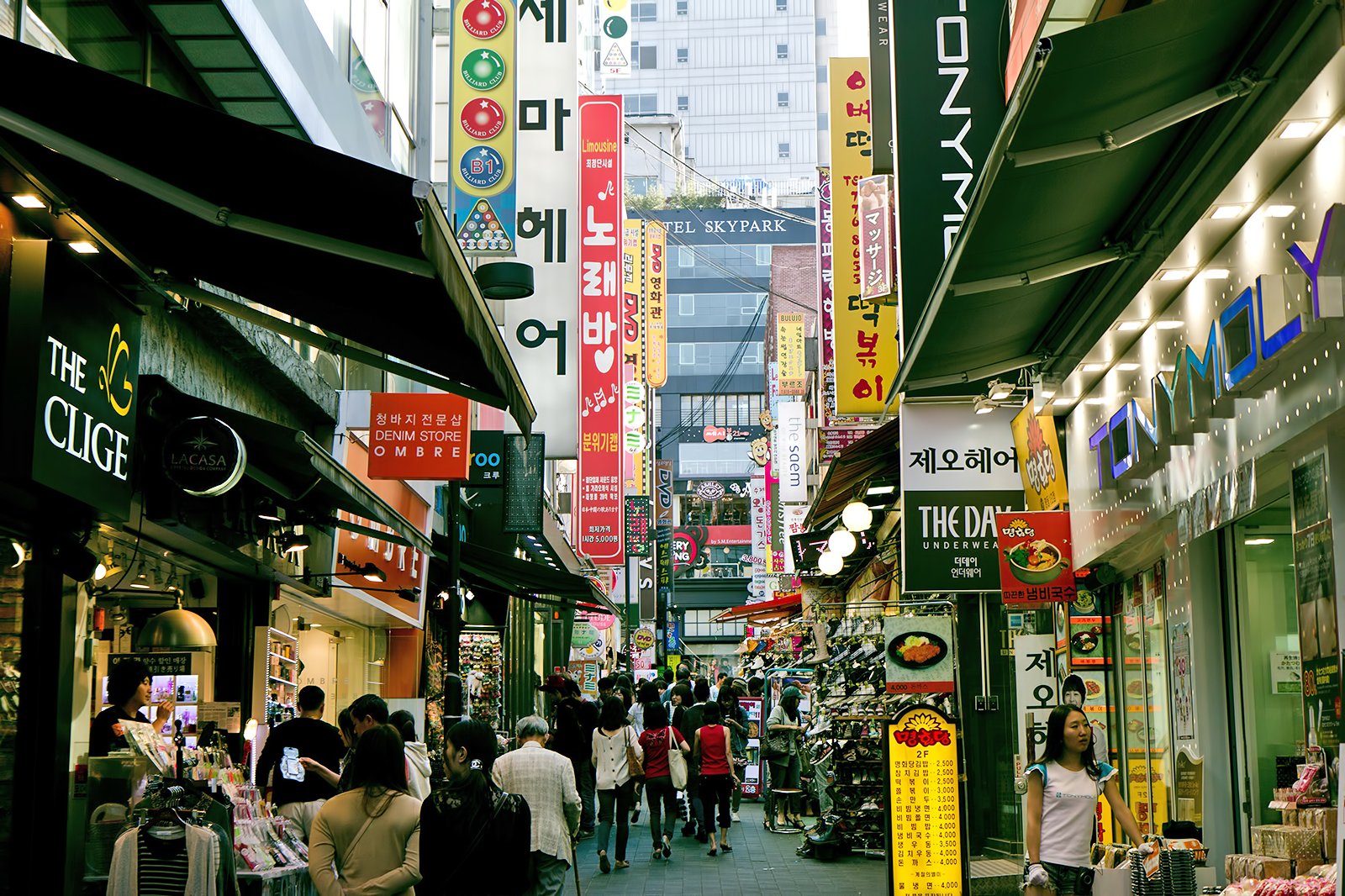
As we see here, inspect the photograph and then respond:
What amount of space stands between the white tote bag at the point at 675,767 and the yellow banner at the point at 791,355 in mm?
25341

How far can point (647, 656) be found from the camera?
58875 millimetres

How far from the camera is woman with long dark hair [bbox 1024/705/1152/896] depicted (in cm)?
783

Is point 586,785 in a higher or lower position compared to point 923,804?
lower

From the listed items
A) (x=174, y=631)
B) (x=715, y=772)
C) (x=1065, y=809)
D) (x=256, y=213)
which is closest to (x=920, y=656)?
(x=1065, y=809)

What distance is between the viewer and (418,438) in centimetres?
1375

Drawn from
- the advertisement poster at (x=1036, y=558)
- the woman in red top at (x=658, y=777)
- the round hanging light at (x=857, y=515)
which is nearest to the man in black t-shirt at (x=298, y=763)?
the advertisement poster at (x=1036, y=558)

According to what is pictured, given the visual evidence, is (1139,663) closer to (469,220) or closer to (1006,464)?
(1006,464)

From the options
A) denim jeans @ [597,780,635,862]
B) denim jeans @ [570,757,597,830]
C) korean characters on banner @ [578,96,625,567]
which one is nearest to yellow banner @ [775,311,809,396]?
korean characters on banner @ [578,96,625,567]

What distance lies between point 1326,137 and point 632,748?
11.1 metres

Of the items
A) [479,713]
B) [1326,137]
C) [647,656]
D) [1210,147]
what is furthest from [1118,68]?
[647,656]

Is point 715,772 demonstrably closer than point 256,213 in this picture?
No

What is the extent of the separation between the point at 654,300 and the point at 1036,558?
39.4 meters

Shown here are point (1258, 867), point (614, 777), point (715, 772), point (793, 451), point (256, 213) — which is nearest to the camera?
point (256, 213)

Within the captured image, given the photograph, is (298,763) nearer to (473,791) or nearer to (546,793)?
(546,793)
